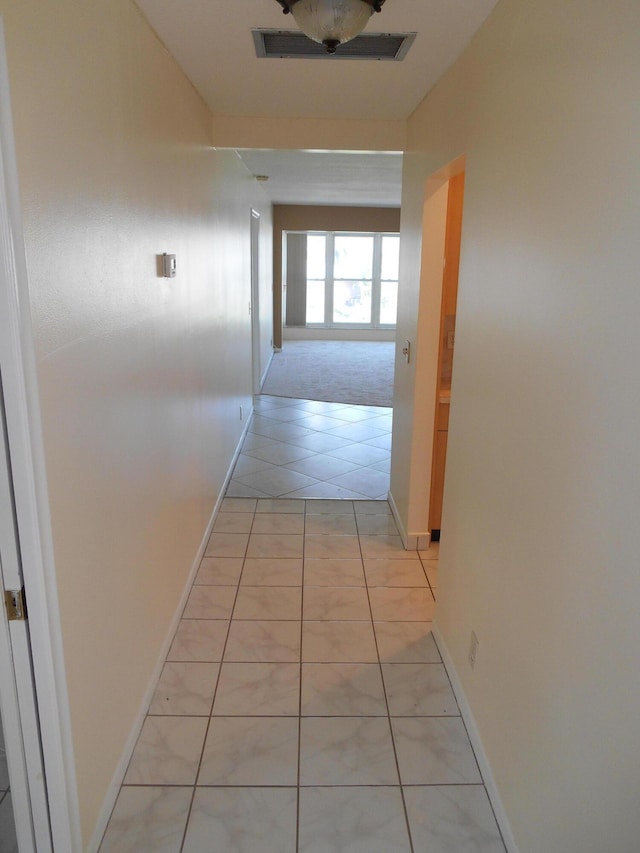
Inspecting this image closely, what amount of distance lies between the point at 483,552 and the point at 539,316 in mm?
861

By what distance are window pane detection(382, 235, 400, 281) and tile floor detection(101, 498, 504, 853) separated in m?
10.3

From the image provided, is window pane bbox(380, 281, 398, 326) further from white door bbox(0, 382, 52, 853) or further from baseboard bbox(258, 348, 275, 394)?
white door bbox(0, 382, 52, 853)

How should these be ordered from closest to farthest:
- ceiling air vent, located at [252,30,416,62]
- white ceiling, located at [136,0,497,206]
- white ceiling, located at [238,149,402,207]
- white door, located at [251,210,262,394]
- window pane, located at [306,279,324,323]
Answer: white ceiling, located at [136,0,497,206] < ceiling air vent, located at [252,30,416,62] < white ceiling, located at [238,149,402,207] < white door, located at [251,210,262,394] < window pane, located at [306,279,324,323]

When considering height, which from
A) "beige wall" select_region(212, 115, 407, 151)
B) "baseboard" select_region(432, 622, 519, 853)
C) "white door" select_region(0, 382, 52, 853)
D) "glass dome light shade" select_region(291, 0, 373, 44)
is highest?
"beige wall" select_region(212, 115, 407, 151)

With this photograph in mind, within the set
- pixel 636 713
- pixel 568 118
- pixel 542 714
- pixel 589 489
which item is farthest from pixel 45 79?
pixel 542 714

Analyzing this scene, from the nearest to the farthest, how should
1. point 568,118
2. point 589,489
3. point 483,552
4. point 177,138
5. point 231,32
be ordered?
point 589,489, point 568,118, point 483,552, point 231,32, point 177,138

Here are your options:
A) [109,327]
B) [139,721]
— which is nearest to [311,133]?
[109,327]

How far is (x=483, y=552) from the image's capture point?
6.99ft

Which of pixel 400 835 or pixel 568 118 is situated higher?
pixel 568 118

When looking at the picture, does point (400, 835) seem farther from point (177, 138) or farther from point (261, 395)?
point (261, 395)

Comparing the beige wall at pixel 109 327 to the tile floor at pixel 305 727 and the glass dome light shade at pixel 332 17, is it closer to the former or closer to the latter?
the tile floor at pixel 305 727

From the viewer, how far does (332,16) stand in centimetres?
174

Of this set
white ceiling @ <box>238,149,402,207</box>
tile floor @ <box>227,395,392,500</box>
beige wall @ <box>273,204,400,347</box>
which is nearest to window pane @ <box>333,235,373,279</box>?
beige wall @ <box>273,204,400,347</box>

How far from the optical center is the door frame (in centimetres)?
124
